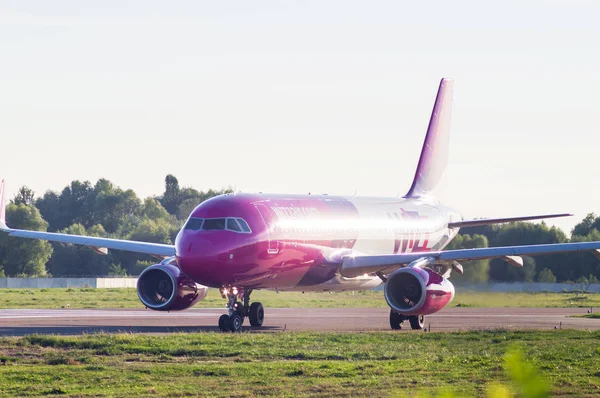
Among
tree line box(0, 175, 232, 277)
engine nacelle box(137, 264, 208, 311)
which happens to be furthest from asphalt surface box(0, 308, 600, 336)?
tree line box(0, 175, 232, 277)

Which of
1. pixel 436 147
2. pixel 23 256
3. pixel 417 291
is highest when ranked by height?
pixel 436 147

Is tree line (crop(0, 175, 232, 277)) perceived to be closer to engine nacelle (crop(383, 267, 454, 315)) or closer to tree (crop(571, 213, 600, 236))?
tree (crop(571, 213, 600, 236))

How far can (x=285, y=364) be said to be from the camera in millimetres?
19750

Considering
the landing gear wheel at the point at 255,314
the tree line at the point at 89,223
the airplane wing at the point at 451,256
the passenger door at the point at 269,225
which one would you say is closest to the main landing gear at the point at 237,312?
the landing gear wheel at the point at 255,314

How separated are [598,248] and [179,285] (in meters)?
13.4

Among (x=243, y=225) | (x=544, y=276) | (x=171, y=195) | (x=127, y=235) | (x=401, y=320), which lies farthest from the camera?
(x=171, y=195)

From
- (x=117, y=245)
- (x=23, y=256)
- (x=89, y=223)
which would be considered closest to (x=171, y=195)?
(x=89, y=223)

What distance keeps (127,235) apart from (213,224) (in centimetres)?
10516

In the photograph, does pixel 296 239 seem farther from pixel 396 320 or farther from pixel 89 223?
pixel 89 223

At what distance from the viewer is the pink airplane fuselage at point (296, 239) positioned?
29797 mm

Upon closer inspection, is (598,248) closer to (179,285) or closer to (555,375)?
(179,285)

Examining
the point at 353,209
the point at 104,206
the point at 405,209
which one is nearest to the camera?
the point at 353,209

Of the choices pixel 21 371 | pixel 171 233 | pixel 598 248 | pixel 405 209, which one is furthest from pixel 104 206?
pixel 21 371

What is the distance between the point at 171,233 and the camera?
406ft
